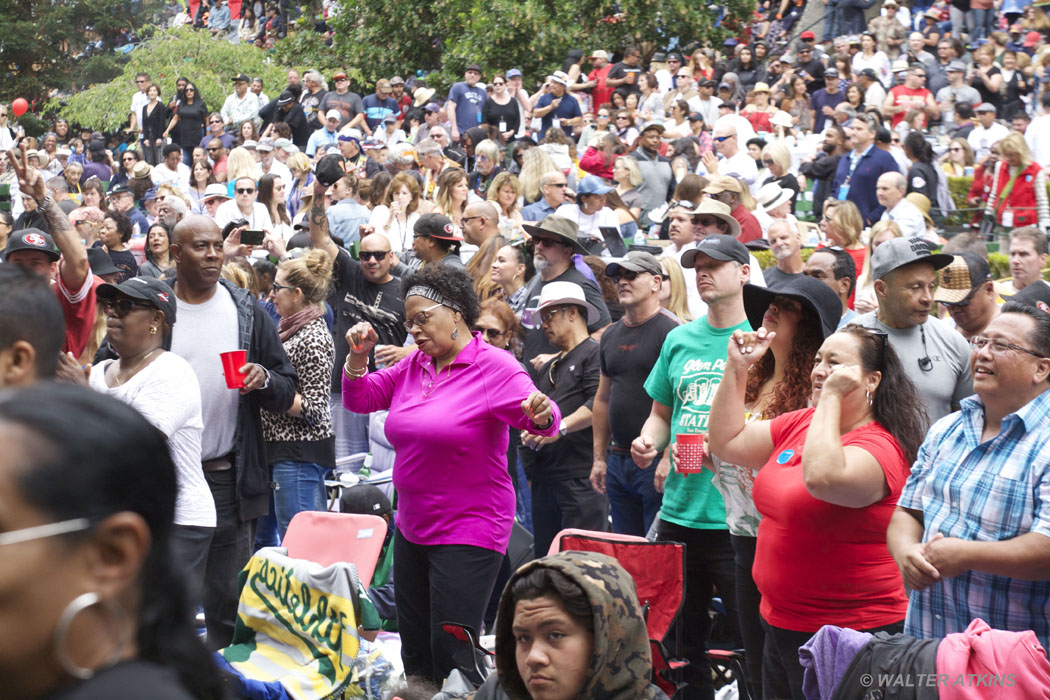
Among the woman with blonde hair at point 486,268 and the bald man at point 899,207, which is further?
the bald man at point 899,207

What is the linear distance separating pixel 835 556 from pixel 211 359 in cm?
267

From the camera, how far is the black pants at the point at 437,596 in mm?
4469

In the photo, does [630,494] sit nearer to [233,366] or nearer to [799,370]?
[799,370]

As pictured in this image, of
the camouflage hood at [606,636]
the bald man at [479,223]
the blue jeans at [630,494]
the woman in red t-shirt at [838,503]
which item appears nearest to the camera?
the camouflage hood at [606,636]

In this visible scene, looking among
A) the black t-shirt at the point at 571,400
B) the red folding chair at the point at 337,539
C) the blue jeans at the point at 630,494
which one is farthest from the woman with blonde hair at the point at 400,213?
the red folding chair at the point at 337,539

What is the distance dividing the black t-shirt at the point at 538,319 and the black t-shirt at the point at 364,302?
87 centimetres

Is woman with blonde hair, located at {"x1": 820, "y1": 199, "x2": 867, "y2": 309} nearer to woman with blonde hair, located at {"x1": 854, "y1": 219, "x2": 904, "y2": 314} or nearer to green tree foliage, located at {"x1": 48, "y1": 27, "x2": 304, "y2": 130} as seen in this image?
woman with blonde hair, located at {"x1": 854, "y1": 219, "x2": 904, "y2": 314}

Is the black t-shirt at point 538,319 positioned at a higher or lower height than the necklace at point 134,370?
lower

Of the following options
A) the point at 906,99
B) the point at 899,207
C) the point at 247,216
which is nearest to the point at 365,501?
the point at 247,216

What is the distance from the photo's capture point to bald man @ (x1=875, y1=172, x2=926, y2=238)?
9422mm

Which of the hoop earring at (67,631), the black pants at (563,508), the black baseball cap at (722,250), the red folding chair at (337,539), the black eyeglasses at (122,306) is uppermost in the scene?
the hoop earring at (67,631)

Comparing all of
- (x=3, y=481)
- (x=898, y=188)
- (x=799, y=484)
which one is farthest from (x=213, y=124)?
(x=3, y=481)

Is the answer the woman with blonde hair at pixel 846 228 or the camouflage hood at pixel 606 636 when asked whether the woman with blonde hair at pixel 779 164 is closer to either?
the woman with blonde hair at pixel 846 228

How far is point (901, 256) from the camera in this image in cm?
490
